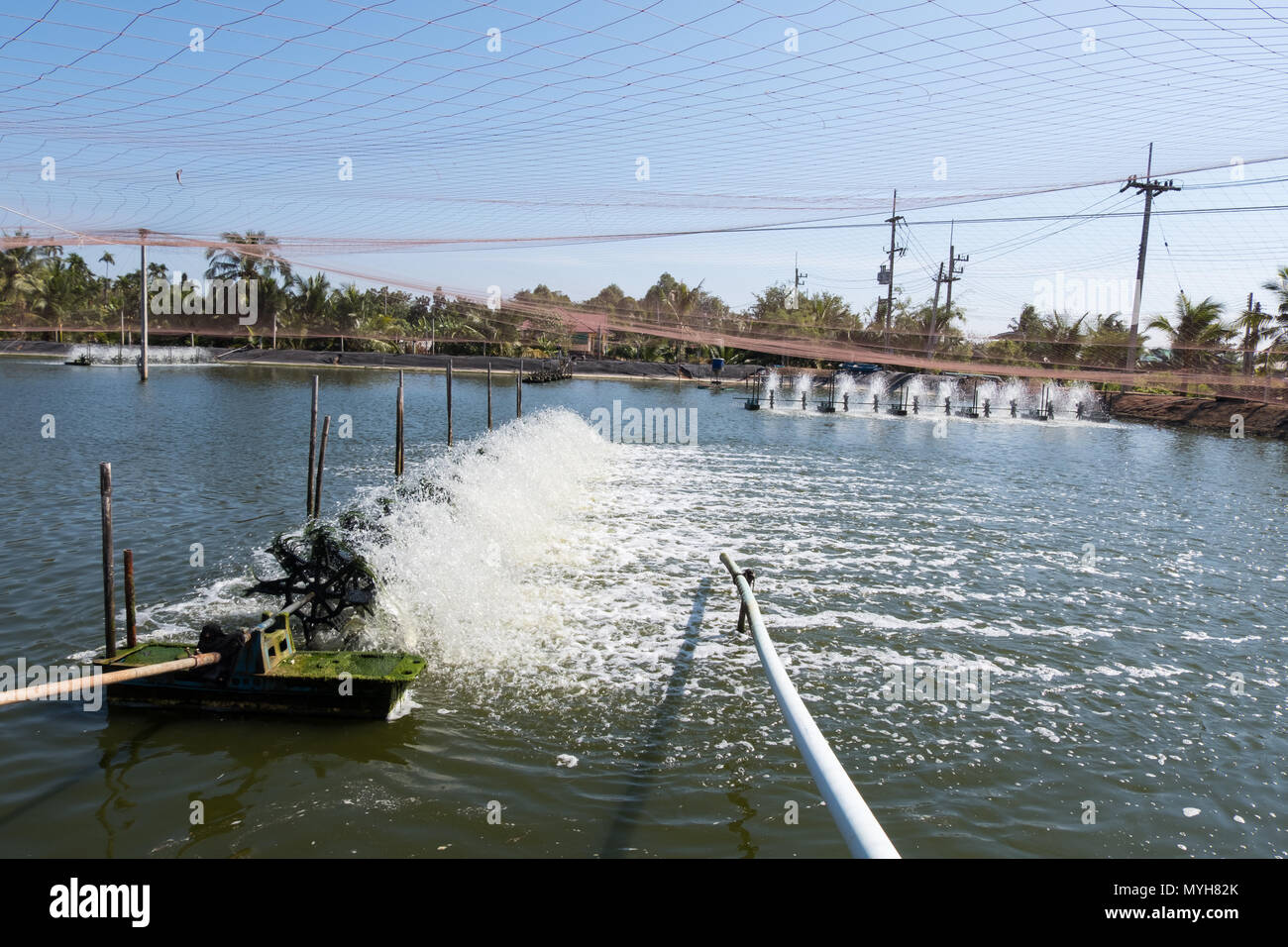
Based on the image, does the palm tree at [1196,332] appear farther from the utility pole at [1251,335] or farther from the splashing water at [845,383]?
the splashing water at [845,383]

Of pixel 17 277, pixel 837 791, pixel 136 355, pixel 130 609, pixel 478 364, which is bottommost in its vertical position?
pixel 130 609

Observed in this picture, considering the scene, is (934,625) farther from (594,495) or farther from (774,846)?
(594,495)

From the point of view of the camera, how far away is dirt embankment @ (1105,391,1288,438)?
1625 inches

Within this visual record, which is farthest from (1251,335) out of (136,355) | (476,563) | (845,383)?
(136,355)

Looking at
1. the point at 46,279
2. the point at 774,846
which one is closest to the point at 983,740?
the point at 774,846

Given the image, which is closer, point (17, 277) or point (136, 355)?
point (136, 355)

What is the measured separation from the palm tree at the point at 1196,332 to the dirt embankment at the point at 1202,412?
2.53 m

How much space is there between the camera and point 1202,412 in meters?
45.5

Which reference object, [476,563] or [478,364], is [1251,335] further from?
[478,364]

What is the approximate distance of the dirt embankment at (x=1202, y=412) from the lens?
4128 cm

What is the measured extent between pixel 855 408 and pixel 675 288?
40236 mm

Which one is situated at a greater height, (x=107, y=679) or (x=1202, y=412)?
(x=1202, y=412)

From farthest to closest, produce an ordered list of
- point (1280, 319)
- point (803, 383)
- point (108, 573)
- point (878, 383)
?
point (803, 383), point (878, 383), point (1280, 319), point (108, 573)

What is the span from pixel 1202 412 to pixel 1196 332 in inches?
247
